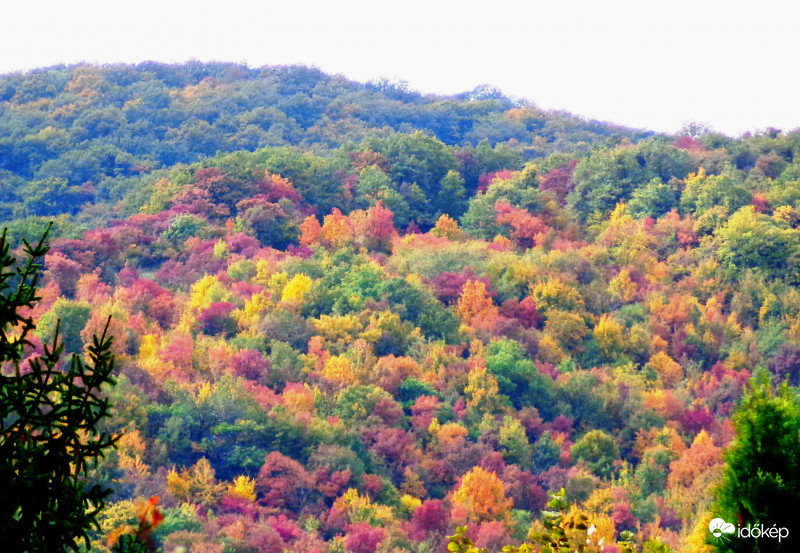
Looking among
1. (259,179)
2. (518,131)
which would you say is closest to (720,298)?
(259,179)

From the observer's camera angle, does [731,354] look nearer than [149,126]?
Yes

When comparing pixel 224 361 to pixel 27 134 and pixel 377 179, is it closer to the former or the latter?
pixel 377 179

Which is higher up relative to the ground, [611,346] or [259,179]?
[259,179]

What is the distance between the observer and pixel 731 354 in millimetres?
34281

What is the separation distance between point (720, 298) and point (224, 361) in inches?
792
